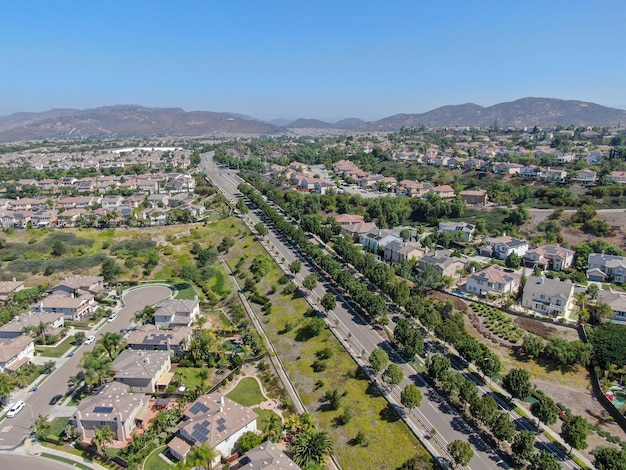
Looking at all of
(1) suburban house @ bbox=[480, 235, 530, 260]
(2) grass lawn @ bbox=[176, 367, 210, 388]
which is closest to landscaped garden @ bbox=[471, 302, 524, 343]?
(1) suburban house @ bbox=[480, 235, 530, 260]

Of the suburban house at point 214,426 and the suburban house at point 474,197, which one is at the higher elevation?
the suburban house at point 474,197

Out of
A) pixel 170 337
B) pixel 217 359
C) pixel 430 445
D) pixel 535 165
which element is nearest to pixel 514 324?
pixel 430 445

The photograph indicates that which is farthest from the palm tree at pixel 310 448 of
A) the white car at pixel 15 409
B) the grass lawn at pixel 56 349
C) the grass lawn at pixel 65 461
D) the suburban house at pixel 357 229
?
the suburban house at pixel 357 229

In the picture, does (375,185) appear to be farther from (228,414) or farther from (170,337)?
(228,414)

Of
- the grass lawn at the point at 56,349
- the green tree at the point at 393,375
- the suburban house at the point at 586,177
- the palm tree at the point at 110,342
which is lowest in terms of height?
the grass lawn at the point at 56,349

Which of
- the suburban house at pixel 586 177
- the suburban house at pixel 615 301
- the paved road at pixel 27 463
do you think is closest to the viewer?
the paved road at pixel 27 463

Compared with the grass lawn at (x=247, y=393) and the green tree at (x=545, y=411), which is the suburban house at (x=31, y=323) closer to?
the grass lawn at (x=247, y=393)

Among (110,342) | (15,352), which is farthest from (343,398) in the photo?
(15,352)
